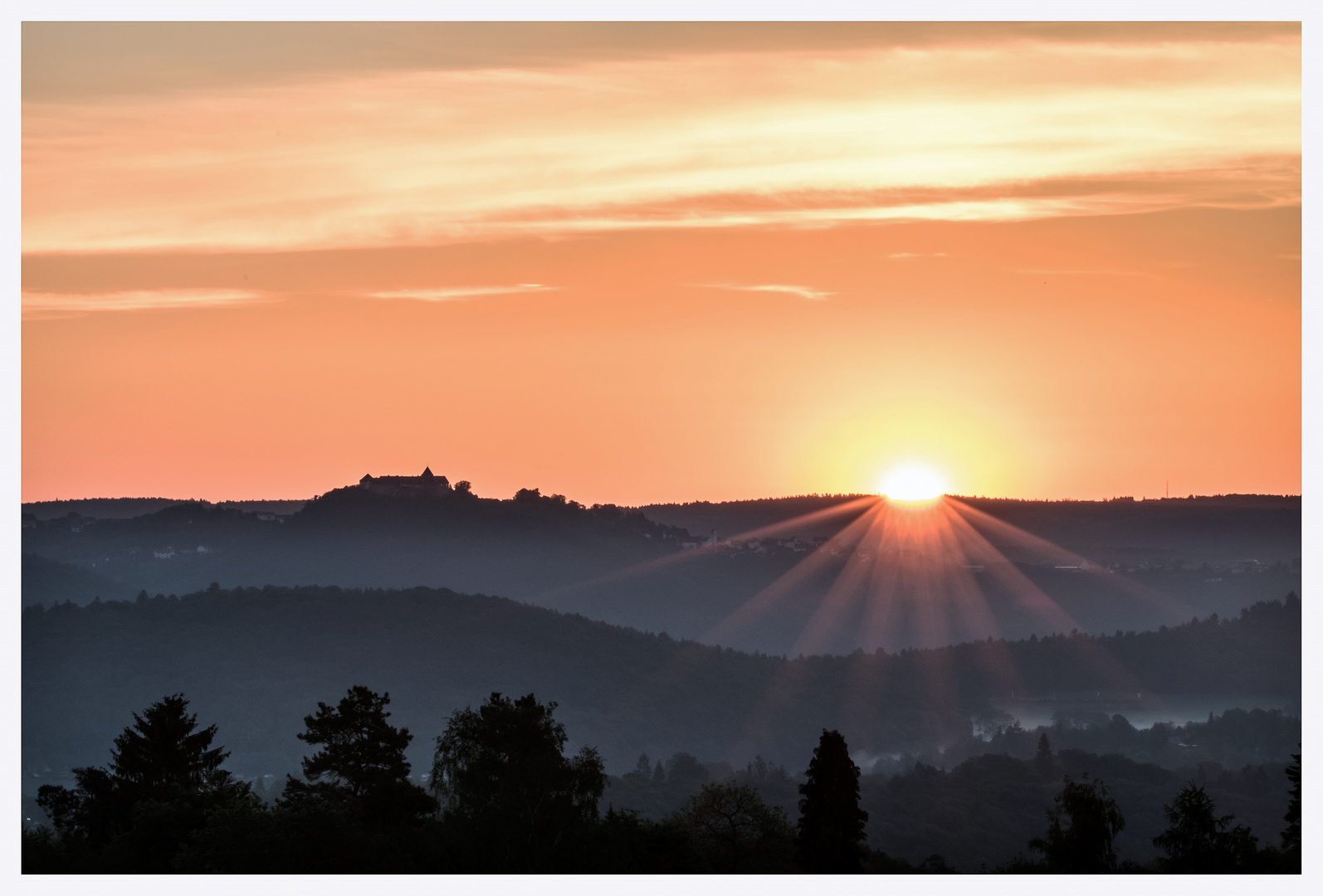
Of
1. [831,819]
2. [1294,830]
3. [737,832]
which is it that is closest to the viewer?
[831,819]

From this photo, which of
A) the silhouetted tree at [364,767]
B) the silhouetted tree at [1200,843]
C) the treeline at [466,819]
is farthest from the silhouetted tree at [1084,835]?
the silhouetted tree at [364,767]

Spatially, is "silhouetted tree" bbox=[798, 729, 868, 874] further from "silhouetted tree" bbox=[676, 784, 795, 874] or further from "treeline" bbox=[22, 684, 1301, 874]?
"silhouetted tree" bbox=[676, 784, 795, 874]

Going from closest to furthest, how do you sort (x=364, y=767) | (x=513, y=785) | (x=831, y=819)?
(x=513, y=785) → (x=831, y=819) → (x=364, y=767)

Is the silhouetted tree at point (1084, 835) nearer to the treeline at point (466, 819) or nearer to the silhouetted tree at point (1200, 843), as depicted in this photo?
the treeline at point (466, 819)

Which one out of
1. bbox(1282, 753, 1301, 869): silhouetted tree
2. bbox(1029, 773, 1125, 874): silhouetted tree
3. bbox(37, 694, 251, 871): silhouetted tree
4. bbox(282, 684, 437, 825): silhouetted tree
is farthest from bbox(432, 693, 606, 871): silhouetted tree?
bbox(1282, 753, 1301, 869): silhouetted tree

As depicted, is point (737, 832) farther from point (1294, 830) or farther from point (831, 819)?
point (1294, 830)

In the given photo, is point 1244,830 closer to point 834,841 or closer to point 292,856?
point 834,841

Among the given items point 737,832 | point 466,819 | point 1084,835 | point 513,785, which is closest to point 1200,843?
point 1084,835
